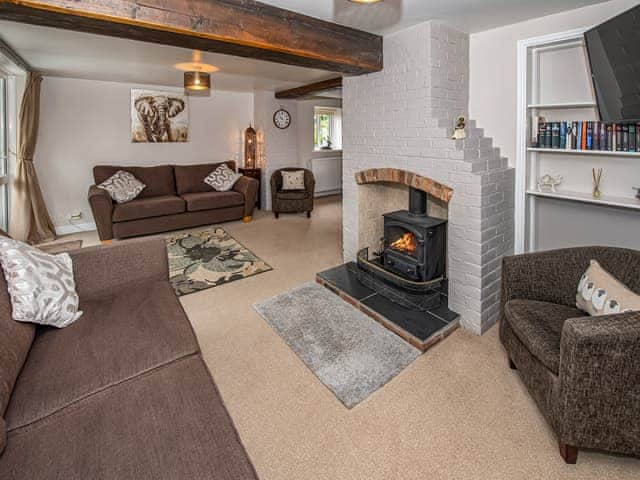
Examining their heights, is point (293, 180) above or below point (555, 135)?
below

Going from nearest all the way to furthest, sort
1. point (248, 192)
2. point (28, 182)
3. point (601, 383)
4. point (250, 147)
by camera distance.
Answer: point (601, 383)
point (28, 182)
point (248, 192)
point (250, 147)

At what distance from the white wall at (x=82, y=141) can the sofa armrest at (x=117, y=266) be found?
397 centimetres

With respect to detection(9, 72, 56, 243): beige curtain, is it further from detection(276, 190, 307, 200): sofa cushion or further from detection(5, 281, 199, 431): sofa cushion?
detection(5, 281, 199, 431): sofa cushion

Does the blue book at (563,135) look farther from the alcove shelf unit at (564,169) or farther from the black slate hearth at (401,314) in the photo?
the black slate hearth at (401,314)

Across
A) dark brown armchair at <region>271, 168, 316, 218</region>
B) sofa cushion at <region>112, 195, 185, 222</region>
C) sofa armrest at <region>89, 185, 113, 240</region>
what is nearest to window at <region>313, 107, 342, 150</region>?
dark brown armchair at <region>271, 168, 316, 218</region>

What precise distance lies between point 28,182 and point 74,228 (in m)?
1.04

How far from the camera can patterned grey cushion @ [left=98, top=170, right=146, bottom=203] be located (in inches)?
201

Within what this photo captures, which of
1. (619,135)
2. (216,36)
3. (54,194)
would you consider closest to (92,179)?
(54,194)

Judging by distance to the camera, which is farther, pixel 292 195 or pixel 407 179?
pixel 292 195

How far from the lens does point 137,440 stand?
3.65 ft

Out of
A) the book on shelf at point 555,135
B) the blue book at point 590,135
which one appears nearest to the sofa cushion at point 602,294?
the blue book at point 590,135

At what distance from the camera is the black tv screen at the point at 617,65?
196 cm

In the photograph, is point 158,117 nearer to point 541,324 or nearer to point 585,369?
point 541,324

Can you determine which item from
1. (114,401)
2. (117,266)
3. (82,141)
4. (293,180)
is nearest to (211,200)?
(293,180)
